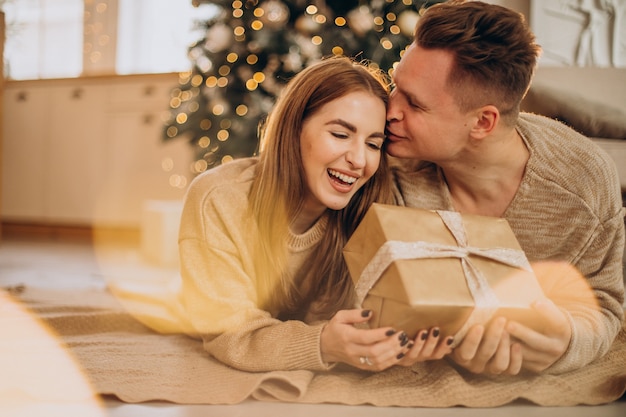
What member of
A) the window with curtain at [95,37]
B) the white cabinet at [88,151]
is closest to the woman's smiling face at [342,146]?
the white cabinet at [88,151]

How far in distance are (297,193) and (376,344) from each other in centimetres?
45

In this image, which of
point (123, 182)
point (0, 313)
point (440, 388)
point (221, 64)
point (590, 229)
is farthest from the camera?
point (123, 182)

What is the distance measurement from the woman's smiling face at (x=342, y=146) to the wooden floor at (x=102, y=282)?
1.50 feet

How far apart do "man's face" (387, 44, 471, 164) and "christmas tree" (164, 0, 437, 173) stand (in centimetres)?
121

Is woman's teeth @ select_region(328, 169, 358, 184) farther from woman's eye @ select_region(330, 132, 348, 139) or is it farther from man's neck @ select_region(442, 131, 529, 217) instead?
man's neck @ select_region(442, 131, 529, 217)

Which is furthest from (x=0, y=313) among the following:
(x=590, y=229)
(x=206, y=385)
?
(x=590, y=229)

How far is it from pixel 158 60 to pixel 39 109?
1.05 meters

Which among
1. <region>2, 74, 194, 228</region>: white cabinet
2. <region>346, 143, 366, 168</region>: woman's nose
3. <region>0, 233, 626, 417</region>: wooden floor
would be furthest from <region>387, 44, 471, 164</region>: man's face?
<region>2, 74, 194, 228</region>: white cabinet

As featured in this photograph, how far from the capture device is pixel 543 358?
1073 mm

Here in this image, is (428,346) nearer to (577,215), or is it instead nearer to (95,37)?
(577,215)

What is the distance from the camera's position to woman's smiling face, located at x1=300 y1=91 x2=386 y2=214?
1.23 metres

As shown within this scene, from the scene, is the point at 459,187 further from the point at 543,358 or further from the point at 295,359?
the point at 295,359

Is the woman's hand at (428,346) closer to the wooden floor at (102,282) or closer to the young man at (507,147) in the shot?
the wooden floor at (102,282)

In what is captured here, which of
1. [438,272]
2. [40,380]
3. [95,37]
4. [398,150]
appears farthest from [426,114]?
[95,37]
